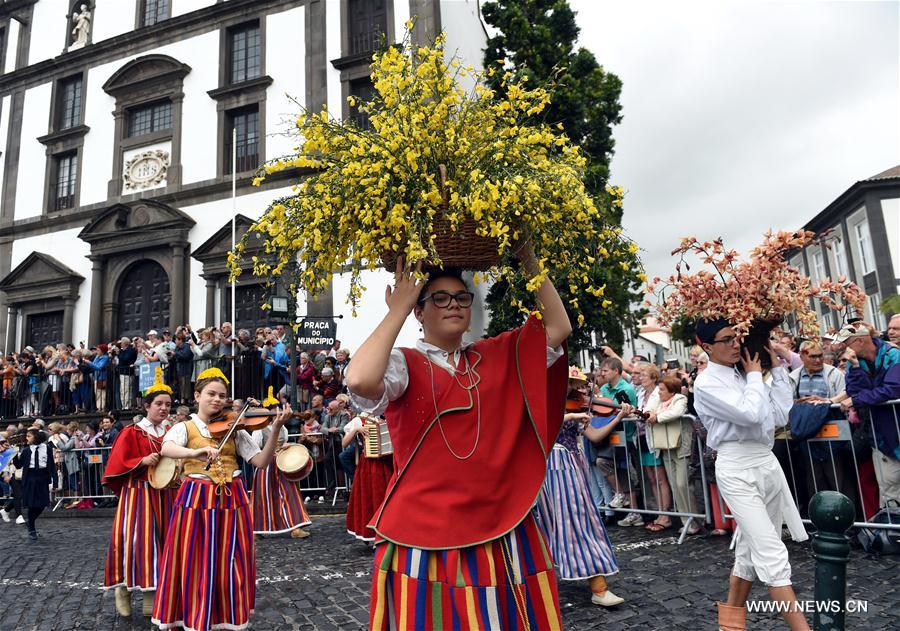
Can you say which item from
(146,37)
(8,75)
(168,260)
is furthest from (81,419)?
(8,75)

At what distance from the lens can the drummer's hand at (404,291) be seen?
2.54 meters

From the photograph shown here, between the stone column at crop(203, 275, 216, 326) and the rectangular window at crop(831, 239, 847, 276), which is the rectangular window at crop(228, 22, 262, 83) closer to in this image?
the stone column at crop(203, 275, 216, 326)

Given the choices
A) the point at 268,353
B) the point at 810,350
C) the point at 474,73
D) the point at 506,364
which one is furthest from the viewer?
the point at 268,353

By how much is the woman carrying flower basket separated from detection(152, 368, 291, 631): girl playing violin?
252cm

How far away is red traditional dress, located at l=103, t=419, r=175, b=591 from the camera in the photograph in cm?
567

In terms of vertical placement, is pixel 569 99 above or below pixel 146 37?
below

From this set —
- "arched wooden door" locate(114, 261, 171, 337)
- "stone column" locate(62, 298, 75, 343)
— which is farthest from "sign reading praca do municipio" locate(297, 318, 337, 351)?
"stone column" locate(62, 298, 75, 343)

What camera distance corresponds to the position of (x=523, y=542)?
2426 mm

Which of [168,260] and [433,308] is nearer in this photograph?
[433,308]

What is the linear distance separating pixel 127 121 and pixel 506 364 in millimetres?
24416

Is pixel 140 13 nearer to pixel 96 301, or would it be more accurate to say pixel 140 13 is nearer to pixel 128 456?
pixel 96 301

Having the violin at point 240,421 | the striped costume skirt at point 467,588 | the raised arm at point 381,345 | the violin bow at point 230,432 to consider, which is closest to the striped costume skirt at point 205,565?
the violin bow at point 230,432

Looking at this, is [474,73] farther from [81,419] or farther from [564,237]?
[81,419]

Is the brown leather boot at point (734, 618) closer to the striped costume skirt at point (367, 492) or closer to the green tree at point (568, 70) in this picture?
the striped costume skirt at point (367, 492)
